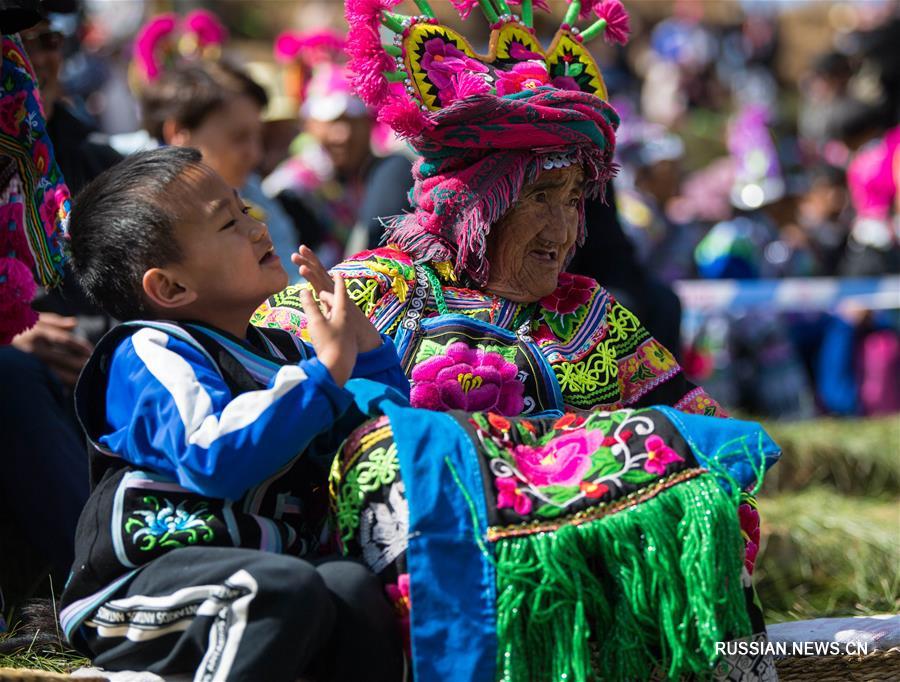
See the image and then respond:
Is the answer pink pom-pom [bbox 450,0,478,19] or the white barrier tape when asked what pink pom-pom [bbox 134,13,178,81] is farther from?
the white barrier tape

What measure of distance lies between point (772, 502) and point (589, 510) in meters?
3.67

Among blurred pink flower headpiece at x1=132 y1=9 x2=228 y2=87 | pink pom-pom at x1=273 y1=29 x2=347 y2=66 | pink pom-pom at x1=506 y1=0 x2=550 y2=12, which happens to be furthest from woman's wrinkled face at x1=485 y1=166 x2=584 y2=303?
pink pom-pom at x1=273 y1=29 x2=347 y2=66

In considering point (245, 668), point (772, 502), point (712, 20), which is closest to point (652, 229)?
point (772, 502)

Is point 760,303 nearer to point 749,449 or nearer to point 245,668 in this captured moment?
point 749,449

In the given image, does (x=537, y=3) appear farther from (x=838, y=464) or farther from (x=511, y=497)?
(x=838, y=464)

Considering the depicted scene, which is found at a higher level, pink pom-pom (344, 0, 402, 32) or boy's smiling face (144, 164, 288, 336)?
pink pom-pom (344, 0, 402, 32)

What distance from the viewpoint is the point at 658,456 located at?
263 centimetres

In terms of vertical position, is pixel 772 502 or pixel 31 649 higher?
pixel 31 649

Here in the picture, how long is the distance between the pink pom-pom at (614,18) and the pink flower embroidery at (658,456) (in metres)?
1.51

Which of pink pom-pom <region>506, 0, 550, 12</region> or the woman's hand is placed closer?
the woman's hand

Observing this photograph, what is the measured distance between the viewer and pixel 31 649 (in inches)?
121

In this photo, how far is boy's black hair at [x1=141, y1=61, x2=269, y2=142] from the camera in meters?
5.39

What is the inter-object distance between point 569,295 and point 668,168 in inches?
242

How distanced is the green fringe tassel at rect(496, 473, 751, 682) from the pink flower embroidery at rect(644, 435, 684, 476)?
0.05m
